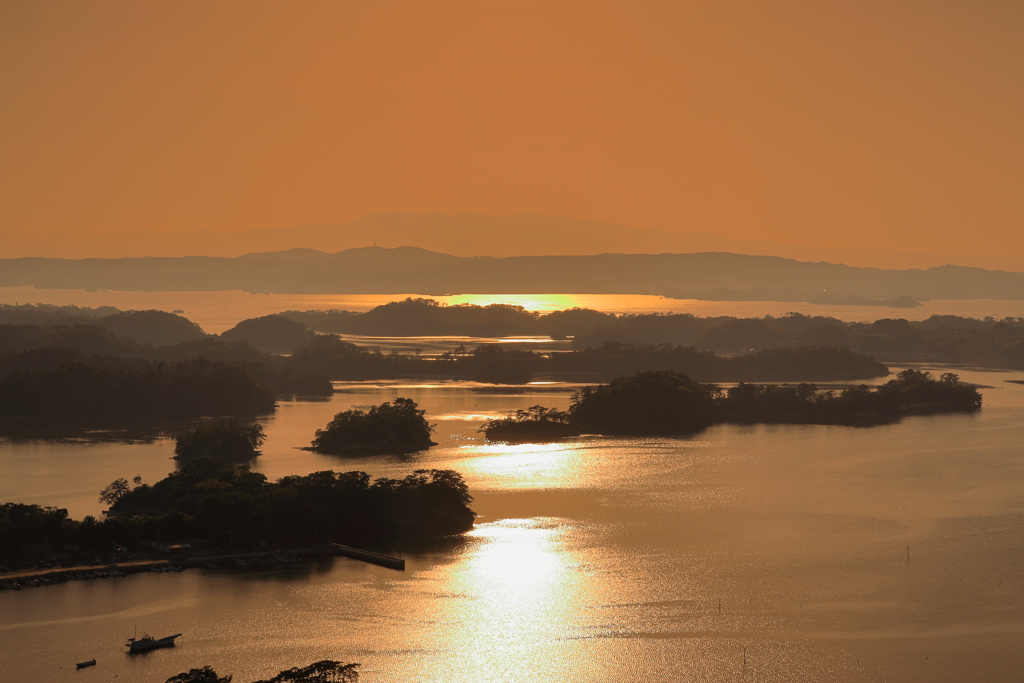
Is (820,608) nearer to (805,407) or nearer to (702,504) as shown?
(702,504)

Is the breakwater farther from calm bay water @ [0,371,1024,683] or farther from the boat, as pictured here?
the boat

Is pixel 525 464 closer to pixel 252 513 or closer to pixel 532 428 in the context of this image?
pixel 532 428

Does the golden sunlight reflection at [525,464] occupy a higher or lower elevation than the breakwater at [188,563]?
higher

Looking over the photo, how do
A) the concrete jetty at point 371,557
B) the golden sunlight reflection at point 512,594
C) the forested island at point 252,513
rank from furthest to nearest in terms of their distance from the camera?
1. the concrete jetty at point 371,557
2. the forested island at point 252,513
3. the golden sunlight reflection at point 512,594

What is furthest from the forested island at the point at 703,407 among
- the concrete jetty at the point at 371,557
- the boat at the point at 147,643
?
the boat at the point at 147,643

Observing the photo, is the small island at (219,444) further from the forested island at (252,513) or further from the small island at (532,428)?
the small island at (532,428)
